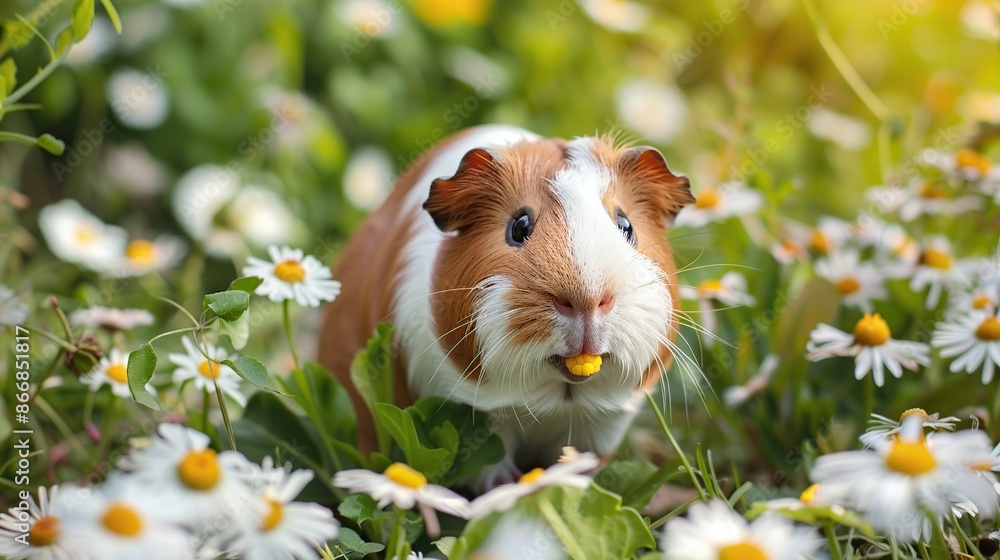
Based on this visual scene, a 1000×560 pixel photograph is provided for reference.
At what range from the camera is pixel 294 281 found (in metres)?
1.92

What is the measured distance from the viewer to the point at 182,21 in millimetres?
4012

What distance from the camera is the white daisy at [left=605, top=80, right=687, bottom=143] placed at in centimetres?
429

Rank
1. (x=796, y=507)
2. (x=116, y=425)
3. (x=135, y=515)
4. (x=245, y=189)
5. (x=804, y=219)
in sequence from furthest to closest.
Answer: (x=804, y=219), (x=245, y=189), (x=116, y=425), (x=796, y=507), (x=135, y=515)

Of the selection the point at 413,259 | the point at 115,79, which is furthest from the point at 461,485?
the point at 115,79

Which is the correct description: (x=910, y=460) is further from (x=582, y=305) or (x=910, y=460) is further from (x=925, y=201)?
(x=925, y=201)

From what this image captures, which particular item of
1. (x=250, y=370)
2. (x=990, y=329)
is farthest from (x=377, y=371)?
(x=990, y=329)

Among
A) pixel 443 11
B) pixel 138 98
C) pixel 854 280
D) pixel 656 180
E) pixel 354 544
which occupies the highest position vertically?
pixel 443 11

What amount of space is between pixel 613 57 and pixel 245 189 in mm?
2065

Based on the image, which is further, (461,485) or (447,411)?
(461,485)

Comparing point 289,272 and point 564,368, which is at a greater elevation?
point 289,272

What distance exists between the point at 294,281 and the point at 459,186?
0.42 meters

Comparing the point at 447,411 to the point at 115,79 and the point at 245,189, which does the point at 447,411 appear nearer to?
the point at 245,189

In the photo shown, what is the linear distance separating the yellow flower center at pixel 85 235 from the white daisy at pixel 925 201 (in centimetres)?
266

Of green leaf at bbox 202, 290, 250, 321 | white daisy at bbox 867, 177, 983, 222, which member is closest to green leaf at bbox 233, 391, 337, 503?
green leaf at bbox 202, 290, 250, 321
